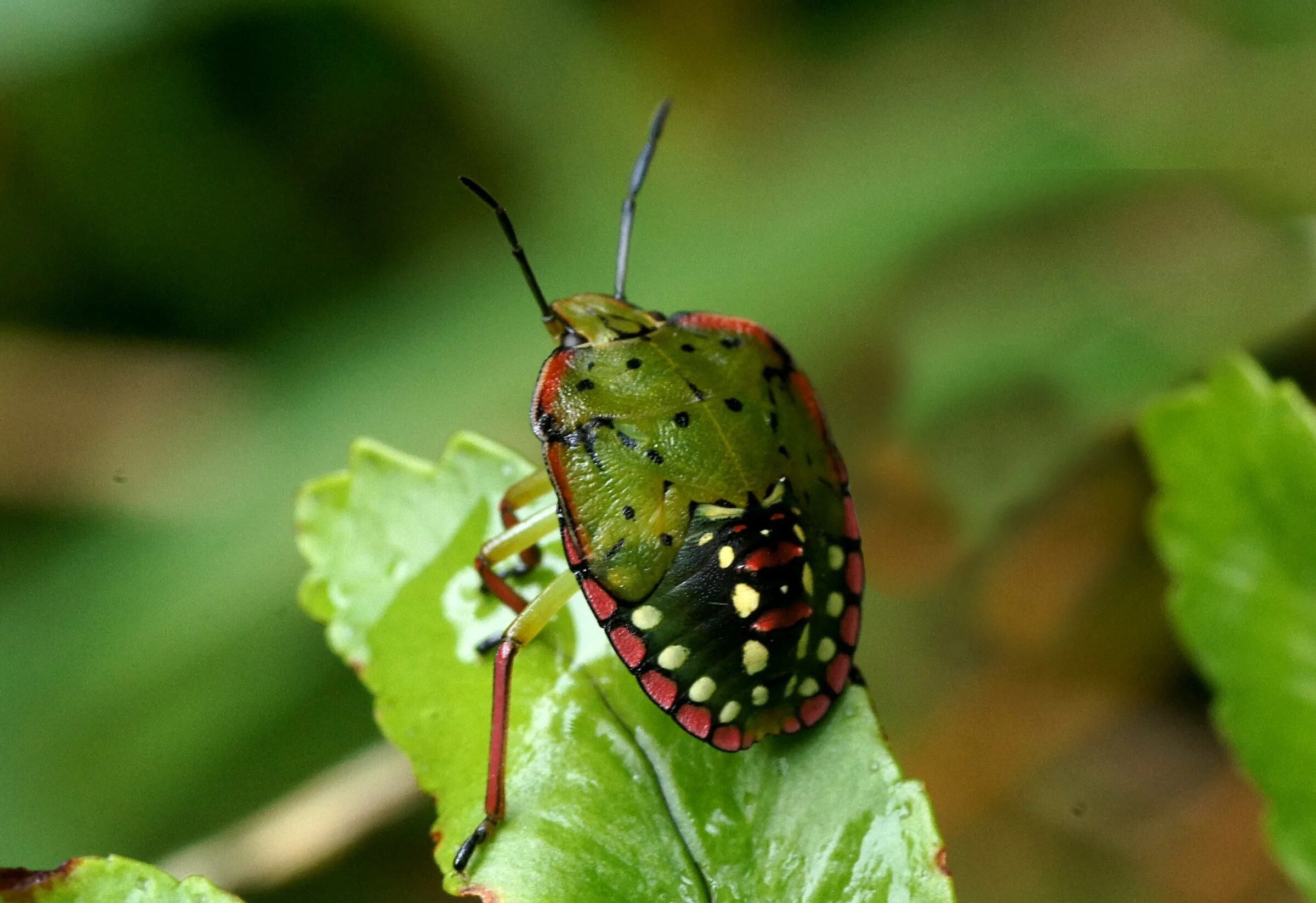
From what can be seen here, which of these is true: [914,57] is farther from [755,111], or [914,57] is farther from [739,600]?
[739,600]

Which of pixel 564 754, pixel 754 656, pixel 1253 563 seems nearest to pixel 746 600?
pixel 754 656

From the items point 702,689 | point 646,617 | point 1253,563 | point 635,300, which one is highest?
point 635,300

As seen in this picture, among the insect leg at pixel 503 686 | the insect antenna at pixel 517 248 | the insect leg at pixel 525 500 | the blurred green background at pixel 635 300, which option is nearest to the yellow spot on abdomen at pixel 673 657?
the insect leg at pixel 503 686

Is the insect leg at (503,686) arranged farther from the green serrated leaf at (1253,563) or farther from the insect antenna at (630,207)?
the green serrated leaf at (1253,563)

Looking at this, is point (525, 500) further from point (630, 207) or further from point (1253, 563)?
point (1253, 563)

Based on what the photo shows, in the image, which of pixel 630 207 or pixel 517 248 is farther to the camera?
pixel 630 207

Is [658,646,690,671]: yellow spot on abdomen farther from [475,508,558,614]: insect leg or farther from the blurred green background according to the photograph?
the blurred green background

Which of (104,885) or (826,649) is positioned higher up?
(104,885)

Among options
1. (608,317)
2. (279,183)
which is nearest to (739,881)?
(608,317)
